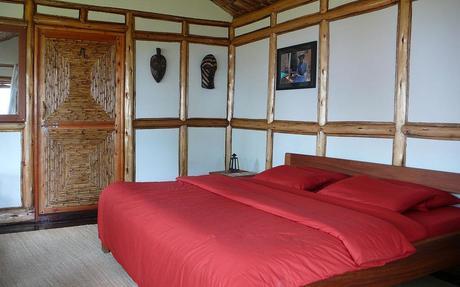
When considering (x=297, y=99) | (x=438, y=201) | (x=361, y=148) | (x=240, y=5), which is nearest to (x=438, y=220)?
(x=438, y=201)

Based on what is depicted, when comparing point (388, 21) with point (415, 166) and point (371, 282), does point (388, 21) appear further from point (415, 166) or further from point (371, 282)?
point (371, 282)

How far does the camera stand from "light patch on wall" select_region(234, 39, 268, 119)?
526 cm

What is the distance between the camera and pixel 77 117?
16.2 ft

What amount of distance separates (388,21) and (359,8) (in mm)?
365

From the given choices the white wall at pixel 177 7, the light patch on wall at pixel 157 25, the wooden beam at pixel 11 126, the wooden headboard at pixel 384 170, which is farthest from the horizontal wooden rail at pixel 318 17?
the wooden beam at pixel 11 126

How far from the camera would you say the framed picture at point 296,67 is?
14.6 ft

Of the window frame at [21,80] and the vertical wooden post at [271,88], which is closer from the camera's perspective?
the window frame at [21,80]

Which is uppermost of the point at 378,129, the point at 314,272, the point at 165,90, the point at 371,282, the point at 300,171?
the point at 165,90

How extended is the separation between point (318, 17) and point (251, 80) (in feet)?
4.64

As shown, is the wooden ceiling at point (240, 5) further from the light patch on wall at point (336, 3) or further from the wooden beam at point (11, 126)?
the wooden beam at point (11, 126)

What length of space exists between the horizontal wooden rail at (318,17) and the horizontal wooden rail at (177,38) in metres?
0.30

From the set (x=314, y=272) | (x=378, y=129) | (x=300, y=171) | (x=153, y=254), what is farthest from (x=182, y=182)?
(x=314, y=272)

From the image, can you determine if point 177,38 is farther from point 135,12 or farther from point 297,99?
point 297,99

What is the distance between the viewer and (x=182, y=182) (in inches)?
153
